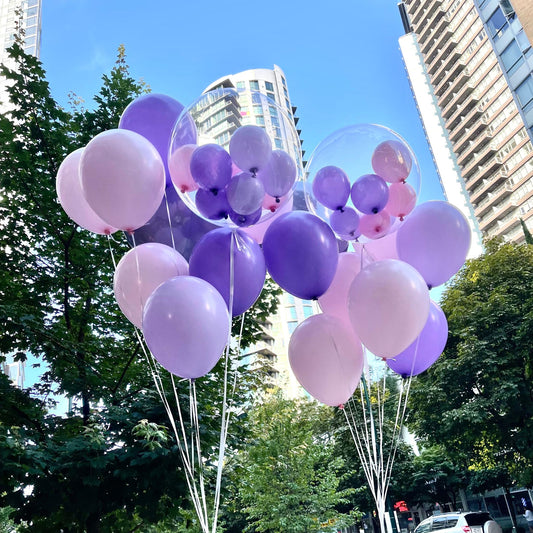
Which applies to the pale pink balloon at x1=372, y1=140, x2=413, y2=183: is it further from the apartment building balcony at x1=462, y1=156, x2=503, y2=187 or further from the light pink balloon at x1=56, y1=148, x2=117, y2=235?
the apartment building balcony at x1=462, y1=156, x2=503, y2=187

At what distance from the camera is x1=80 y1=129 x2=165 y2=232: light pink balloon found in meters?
3.51

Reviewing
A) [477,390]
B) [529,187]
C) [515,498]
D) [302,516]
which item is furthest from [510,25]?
[529,187]

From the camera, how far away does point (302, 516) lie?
1313 cm

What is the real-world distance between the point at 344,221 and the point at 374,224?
11.4 inches

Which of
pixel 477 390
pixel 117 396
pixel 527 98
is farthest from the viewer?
pixel 527 98

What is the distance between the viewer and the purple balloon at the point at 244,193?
140 inches

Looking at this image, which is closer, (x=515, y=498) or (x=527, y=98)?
(x=527, y=98)

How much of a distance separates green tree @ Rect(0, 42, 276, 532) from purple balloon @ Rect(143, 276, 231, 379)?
8.22 ft

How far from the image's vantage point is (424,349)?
172 inches

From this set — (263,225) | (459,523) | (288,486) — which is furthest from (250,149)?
(459,523)

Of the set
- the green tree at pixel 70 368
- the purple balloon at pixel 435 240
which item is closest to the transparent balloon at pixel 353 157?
the purple balloon at pixel 435 240

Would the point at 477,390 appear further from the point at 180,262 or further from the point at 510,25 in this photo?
the point at 510,25

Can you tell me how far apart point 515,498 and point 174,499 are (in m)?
31.2

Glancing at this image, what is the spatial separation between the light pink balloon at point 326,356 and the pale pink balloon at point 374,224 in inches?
32.7
